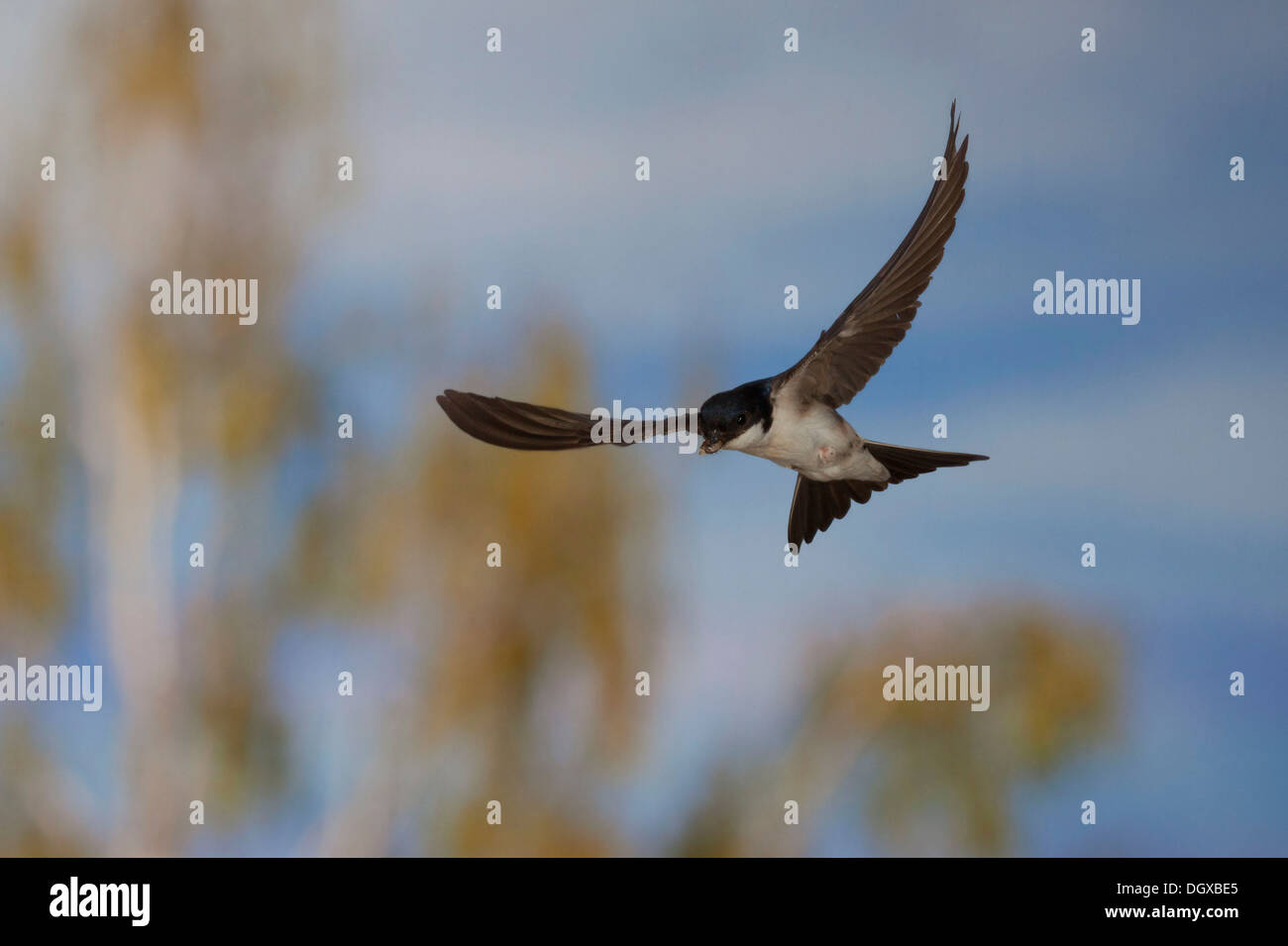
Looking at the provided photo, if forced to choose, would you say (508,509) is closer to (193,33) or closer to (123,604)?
(123,604)

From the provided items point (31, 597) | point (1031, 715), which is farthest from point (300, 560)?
point (1031, 715)

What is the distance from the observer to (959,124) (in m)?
1.72

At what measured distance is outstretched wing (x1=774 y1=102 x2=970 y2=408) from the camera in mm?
1806

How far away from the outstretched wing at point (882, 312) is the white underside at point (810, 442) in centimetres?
3

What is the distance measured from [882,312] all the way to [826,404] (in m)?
0.18

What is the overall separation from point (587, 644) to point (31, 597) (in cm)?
184

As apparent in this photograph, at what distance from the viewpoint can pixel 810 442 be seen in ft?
6.39

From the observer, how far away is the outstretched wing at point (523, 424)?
72.1 inches

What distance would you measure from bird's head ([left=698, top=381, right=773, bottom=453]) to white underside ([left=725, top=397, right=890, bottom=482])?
0.04 feet

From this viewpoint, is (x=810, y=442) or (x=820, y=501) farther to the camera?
(x=820, y=501)

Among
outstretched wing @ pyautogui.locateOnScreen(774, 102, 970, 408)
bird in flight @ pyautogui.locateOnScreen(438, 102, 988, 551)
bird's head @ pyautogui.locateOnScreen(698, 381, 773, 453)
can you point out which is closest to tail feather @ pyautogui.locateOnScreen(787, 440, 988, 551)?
A: bird in flight @ pyautogui.locateOnScreen(438, 102, 988, 551)

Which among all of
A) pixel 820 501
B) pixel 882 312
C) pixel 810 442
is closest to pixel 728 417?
pixel 810 442

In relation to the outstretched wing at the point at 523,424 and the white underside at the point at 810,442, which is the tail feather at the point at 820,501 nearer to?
the white underside at the point at 810,442

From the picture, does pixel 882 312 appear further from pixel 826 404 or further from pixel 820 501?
pixel 820 501
